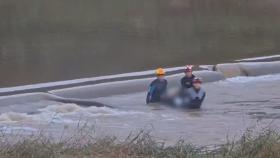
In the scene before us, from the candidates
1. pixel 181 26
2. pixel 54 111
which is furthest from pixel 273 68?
pixel 181 26

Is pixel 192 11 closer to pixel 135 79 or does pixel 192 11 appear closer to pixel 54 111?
pixel 135 79

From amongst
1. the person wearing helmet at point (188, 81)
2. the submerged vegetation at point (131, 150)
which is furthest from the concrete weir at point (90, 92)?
the submerged vegetation at point (131, 150)

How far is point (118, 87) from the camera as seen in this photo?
16.4 m

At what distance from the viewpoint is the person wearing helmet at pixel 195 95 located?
48.0ft

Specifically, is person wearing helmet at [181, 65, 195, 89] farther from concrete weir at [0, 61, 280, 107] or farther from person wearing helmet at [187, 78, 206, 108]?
concrete weir at [0, 61, 280, 107]

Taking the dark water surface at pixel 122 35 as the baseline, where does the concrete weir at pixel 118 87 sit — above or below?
below

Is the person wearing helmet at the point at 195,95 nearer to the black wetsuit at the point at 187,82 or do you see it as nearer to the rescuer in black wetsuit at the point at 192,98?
the rescuer in black wetsuit at the point at 192,98

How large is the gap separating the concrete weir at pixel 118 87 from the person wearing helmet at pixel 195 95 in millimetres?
1594

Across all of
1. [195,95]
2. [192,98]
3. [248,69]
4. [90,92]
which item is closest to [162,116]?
[192,98]

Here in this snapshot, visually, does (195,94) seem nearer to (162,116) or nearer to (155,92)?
(155,92)

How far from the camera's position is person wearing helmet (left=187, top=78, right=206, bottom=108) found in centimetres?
1464

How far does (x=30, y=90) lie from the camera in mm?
Answer: 15336

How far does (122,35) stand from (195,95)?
13.6 metres

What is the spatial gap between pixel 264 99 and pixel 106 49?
981 centimetres
